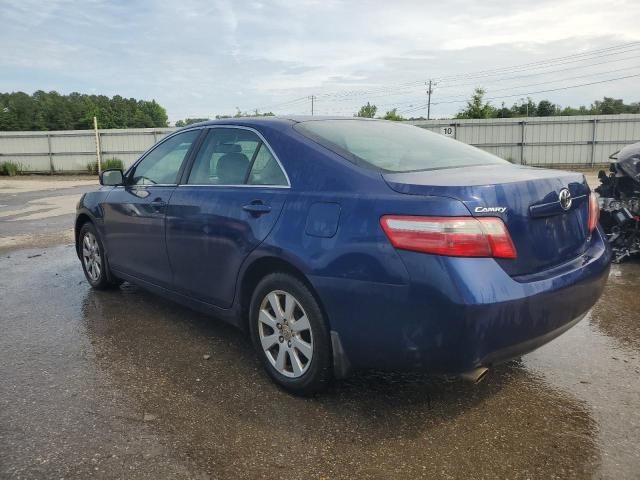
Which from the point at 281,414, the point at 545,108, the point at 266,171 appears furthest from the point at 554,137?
the point at 545,108

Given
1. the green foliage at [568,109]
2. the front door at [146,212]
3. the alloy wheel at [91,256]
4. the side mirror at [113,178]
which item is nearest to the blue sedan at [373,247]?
the front door at [146,212]

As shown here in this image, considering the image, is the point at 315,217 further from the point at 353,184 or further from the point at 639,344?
the point at 639,344

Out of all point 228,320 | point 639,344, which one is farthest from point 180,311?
point 639,344

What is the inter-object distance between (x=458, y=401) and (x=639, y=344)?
5.68 ft

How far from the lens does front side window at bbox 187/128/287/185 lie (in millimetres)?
3270

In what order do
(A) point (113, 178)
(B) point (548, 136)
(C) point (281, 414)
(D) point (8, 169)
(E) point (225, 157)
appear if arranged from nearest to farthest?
(C) point (281, 414), (E) point (225, 157), (A) point (113, 178), (B) point (548, 136), (D) point (8, 169)

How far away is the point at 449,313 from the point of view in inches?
91.2

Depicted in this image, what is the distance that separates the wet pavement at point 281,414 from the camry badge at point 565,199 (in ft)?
3.63

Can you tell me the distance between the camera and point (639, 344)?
12.6ft

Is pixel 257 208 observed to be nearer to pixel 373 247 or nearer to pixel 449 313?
pixel 373 247

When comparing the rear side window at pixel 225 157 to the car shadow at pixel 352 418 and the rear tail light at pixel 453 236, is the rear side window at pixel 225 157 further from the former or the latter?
the rear tail light at pixel 453 236

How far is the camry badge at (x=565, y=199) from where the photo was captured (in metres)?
2.75

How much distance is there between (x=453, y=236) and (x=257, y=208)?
1.27 m

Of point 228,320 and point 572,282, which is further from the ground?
point 572,282
